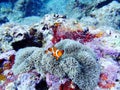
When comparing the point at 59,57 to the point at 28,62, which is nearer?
the point at 59,57

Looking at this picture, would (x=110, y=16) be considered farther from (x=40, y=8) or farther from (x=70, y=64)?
(x=70, y=64)

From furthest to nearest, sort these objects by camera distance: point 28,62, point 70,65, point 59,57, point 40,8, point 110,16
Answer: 1. point 40,8
2. point 110,16
3. point 28,62
4. point 59,57
5. point 70,65

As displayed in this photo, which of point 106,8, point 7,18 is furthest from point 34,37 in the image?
point 7,18

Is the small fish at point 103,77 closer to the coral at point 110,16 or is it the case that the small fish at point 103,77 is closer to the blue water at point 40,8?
the coral at point 110,16

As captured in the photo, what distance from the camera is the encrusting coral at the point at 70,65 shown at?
3.19 metres

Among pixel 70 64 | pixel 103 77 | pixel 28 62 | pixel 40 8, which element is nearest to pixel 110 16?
pixel 40 8

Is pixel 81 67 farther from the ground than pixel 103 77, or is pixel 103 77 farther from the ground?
pixel 81 67

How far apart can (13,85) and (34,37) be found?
1802 millimetres

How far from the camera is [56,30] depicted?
15.6 feet

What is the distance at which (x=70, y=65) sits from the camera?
3.23 meters

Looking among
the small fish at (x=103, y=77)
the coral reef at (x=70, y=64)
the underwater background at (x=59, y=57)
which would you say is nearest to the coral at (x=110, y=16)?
the underwater background at (x=59, y=57)

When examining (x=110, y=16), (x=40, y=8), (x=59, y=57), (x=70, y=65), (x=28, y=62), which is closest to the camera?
(x=70, y=65)

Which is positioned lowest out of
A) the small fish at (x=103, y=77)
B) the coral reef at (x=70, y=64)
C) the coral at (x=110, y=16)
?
the coral at (x=110, y=16)

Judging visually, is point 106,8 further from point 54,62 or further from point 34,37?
point 54,62
